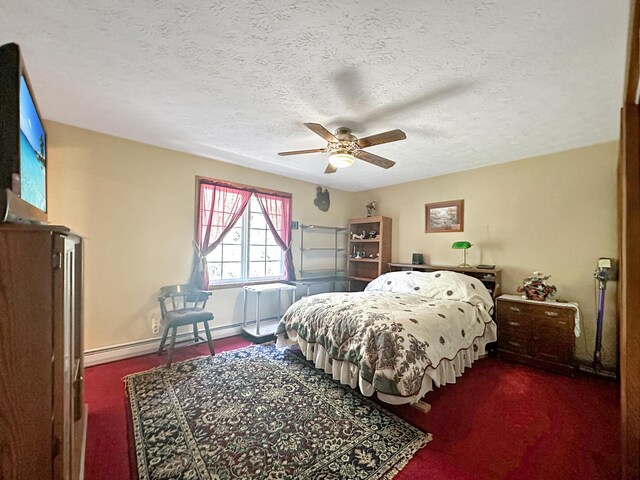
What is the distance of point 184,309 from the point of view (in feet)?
10.7

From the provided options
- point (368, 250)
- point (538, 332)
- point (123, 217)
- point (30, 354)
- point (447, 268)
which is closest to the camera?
point (30, 354)

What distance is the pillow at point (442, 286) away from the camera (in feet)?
10.6

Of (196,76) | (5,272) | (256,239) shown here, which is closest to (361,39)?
(196,76)

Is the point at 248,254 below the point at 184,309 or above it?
above

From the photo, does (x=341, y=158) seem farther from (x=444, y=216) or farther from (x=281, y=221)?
(x=444, y=216)

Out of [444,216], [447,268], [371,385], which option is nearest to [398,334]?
[371,385]

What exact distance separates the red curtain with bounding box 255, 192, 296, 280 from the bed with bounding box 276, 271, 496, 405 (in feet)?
4.76

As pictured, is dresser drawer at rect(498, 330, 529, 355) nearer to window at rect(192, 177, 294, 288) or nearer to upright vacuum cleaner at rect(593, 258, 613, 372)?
upright vacuum cleaner at rect(593, 258, 613, 372)

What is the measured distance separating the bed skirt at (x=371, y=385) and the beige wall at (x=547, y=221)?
986 mm

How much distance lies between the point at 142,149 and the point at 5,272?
3.06 meters

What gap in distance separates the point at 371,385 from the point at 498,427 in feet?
3.18

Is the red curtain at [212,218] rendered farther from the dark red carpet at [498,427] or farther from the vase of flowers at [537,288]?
the vase of flowers at [537,288]

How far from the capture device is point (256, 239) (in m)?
4.30

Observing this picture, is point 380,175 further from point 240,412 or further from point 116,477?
point 116,477
